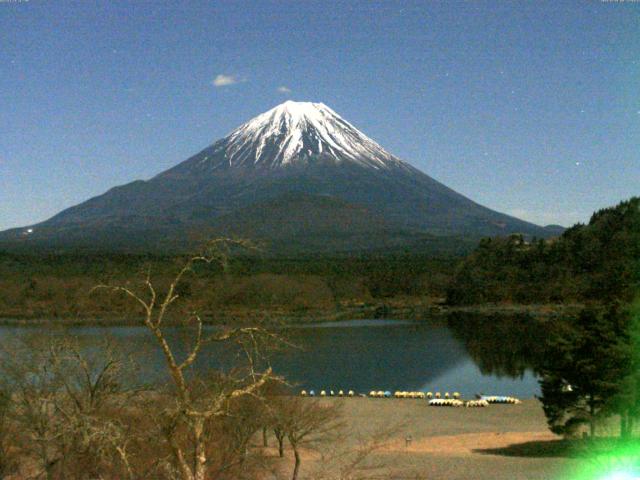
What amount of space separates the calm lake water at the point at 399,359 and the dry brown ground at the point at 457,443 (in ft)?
12.5

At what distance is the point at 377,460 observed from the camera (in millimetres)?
16109

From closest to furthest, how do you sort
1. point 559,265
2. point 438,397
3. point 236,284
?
point 438,397
point 236,284
point 559,265

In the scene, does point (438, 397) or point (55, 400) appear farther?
point (438, 397)

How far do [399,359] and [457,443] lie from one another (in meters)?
19.9

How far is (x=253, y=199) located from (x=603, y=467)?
14715 centimetres

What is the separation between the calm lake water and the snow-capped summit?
127584 mm

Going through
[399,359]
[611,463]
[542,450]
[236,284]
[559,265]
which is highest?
[559,265]

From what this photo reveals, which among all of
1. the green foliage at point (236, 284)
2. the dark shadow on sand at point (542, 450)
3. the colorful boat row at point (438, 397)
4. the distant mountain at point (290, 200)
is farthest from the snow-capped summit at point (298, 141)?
the dark shadow on sand at point (542, 450)

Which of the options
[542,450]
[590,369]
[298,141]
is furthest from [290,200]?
[590,369]

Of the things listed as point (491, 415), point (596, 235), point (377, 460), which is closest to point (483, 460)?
point (377, 460)

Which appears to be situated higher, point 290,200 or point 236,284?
point 290,200

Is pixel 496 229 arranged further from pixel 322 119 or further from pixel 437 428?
pixel 437 428

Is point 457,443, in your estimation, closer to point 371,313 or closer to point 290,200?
point 371,313

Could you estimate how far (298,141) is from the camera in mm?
182500
